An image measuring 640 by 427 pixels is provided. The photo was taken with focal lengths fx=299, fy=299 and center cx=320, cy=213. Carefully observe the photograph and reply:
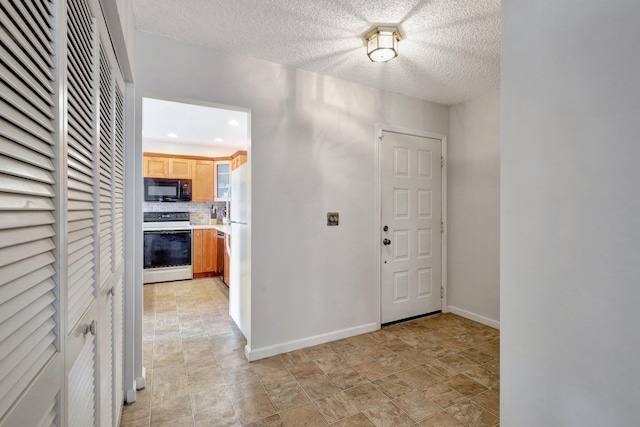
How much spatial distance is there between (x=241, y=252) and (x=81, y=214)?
2000 mm

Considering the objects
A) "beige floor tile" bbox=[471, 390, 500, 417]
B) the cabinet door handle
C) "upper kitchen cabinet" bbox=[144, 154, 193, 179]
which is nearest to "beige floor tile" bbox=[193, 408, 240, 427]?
the cabinet door handle

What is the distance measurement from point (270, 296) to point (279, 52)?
2.03m

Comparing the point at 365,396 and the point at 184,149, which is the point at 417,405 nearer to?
the point at 365,396

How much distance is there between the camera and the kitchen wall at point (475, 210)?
3.21 meters

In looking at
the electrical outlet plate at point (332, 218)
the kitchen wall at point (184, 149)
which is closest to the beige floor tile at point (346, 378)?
the electrical outlet plate at point (332, 218)

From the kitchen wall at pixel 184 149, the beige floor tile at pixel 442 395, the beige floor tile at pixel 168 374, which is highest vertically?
the kitchen wall at pixel 184 149

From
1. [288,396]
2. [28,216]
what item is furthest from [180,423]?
[28,216]

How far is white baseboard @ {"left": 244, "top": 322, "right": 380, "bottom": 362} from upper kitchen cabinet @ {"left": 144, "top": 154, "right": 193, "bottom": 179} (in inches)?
156

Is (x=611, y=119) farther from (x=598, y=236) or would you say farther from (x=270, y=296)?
(x=270, y=296)

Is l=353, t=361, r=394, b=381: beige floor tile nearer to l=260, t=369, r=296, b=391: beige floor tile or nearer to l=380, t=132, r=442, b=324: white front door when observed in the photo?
l=260, t=369, r=296, b=391: beige floor tile

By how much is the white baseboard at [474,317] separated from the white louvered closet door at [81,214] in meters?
3.46

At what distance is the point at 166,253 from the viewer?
16.4ft

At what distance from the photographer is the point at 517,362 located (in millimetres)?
1158

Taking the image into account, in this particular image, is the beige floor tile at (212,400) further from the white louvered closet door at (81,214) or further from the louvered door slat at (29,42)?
the louvered door slat at (29,42)
